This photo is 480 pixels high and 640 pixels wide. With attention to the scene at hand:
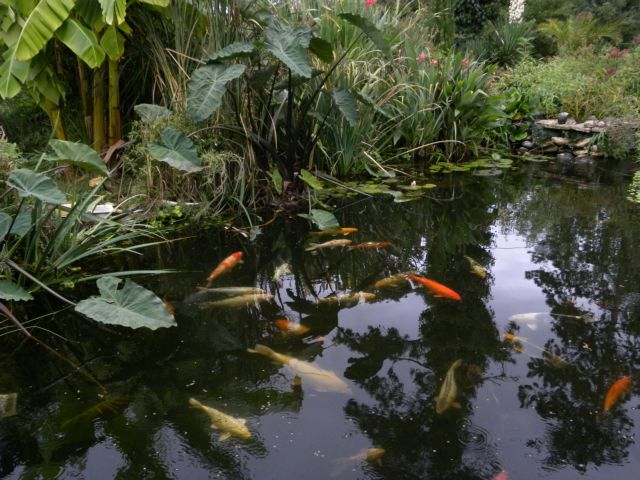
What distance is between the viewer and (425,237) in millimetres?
4664

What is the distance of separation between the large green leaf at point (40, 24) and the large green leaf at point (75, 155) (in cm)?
181

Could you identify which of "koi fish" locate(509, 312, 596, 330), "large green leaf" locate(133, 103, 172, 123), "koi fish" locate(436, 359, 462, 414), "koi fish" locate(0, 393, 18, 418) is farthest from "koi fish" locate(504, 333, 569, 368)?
"large green leaf" locate(133, 103, 172, 123)

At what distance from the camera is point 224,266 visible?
383 centimetres

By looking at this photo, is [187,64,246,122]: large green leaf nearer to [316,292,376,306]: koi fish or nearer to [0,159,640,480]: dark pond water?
[0,159,640,480]: dark pond water

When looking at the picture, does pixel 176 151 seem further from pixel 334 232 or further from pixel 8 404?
pixel 8 404

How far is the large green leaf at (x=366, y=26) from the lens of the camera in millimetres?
4727

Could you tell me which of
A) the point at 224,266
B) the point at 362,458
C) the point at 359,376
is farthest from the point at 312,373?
the point at 224,266

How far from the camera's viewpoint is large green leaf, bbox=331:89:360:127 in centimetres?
506

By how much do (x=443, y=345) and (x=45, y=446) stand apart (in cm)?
184

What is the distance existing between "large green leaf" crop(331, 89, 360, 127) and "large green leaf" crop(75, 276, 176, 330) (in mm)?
2935

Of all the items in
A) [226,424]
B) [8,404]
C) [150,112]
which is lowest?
[8,404]

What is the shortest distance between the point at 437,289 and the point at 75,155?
2487 mm

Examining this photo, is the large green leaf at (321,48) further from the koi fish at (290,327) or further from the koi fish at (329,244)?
the koi fish at (290,327)

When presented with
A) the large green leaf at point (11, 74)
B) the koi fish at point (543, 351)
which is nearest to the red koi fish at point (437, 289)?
the koi fish at point (543, 351)
